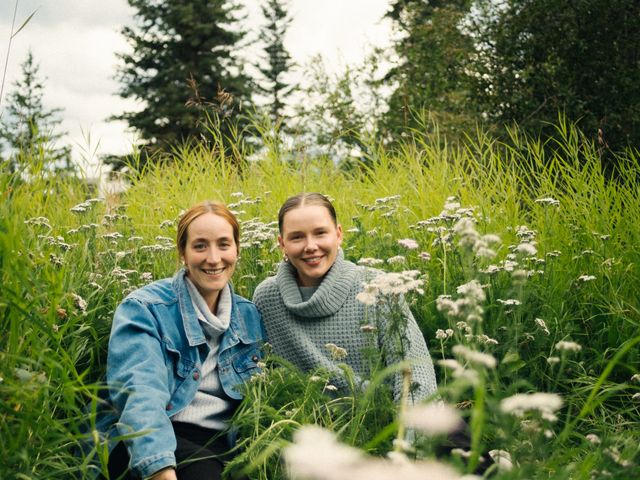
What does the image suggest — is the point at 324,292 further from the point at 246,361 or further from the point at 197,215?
the point at 197,215

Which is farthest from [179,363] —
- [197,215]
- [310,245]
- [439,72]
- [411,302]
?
[439,72]

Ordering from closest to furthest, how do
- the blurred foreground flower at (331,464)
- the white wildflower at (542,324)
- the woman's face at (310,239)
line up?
the blurred foreground flower at (331,464)
the white wildflower at (542,324)
the woman's face at (310,239)

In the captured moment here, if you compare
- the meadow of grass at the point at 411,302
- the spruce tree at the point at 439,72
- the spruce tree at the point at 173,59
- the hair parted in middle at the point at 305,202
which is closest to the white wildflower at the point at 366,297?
the meadow of grass at the point at 411,302

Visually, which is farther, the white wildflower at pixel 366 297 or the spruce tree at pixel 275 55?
the spruce tree at pixel 275 55

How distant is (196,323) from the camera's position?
290 centimetres

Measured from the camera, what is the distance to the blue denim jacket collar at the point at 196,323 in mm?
2873

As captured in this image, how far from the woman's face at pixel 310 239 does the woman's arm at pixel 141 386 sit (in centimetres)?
80

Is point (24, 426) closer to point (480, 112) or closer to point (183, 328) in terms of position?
point (183, 328)

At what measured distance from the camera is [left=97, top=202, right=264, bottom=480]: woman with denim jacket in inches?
94.2

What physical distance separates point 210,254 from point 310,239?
0.51 meters

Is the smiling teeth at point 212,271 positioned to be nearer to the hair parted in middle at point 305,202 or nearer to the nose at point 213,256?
the nose at point 213,256

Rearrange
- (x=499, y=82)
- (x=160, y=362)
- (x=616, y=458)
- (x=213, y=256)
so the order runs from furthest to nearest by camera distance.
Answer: (x=499, y=82), (x=213, y=256), (x=160, y=362), (x=616, y=458)

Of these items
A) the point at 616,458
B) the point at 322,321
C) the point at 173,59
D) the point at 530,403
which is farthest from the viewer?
the point at 173,59

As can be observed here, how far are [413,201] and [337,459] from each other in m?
4.21
